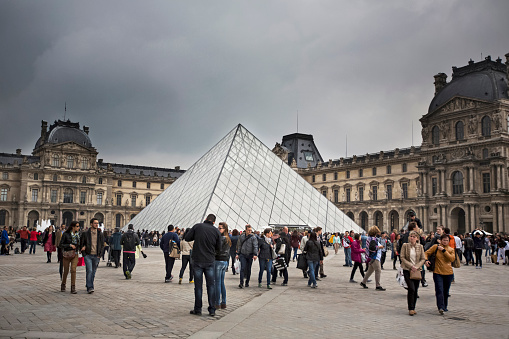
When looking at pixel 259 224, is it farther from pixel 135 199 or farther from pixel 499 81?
pixel 135 199

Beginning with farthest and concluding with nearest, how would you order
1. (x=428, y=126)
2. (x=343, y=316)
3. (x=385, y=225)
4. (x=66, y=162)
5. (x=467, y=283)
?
1. (x=66, y=162)
2. (x=385, y=225)
3. (x=428, y=126)
4. (x=467, y=283)
5. (x=343, y=316)

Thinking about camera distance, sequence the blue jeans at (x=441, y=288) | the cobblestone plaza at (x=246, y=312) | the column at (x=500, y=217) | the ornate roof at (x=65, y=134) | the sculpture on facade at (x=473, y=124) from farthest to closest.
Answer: the ornate roof at (x=65, y=134) < the sculpture on facade at (x=473, y=124) < the column at (x=500, y=217) < the blue jeans at (x=441, y=288) < the cobblestone plaza at (x=246, y=312)

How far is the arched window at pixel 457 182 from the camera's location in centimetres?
4553

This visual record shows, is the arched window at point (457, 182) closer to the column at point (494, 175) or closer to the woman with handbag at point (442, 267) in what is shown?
the column at point (494, 175)

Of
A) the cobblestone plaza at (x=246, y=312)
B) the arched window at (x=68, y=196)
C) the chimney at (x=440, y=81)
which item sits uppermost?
the chimney at (x=440, y=81)

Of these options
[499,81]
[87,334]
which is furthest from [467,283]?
[499,81]

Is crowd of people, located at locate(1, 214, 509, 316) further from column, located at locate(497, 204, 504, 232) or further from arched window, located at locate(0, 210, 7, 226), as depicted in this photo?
arched window, located at locate(0, 210, 7, 226)

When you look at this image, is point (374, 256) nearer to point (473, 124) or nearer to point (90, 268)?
point (90, 268)

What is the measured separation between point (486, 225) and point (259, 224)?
91.6 ft

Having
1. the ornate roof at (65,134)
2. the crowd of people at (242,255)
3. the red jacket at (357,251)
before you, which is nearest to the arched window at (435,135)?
the crowd of people at (242,255)

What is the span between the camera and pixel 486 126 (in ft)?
144

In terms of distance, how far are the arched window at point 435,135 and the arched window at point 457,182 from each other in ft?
12.8

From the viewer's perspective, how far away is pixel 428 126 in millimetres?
49000

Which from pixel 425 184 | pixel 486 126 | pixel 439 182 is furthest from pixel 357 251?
pixel 425 184
